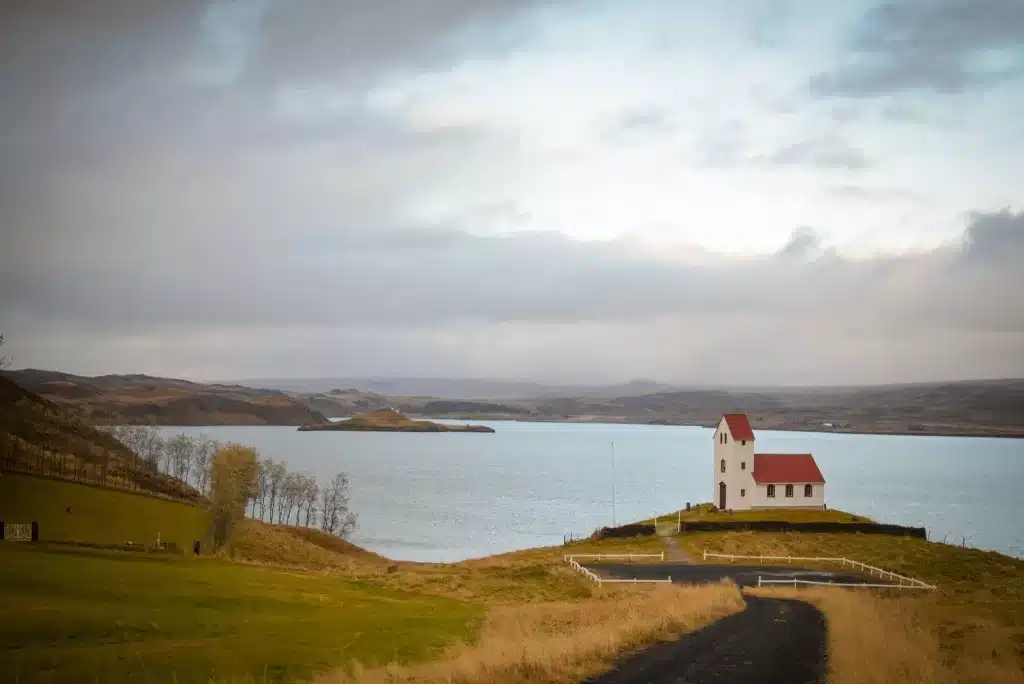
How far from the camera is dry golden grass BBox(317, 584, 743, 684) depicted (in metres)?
15.9

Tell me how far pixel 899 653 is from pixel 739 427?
2325 inches

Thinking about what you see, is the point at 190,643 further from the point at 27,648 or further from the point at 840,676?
the point at 840,676

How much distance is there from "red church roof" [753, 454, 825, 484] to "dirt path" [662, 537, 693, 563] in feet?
46.5

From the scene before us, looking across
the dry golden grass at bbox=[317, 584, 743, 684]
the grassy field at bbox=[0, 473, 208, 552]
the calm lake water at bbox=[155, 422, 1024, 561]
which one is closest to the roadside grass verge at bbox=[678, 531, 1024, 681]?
the dry golden grass at bbox=[317, 584, 743, 684]

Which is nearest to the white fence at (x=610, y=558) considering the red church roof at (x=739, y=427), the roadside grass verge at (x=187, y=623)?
the roadside grass verge at (x=187, y=623)

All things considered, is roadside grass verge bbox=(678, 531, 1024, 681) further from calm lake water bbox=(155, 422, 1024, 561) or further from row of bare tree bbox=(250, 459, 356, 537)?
row of bare tree bbox=(250, 459, 356, 537)

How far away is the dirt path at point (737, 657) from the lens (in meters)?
16.9

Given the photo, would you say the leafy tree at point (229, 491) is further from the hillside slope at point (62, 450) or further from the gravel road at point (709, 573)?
the gravel road at point (709, 573)

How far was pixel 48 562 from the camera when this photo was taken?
3175cm

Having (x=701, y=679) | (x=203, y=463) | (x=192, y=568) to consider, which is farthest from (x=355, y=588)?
(x=203, y=463)

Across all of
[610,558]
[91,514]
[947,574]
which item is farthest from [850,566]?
[91,514]

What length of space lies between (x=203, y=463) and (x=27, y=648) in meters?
112

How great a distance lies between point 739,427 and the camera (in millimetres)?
76500

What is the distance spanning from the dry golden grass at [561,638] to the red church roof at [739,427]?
137 ft
